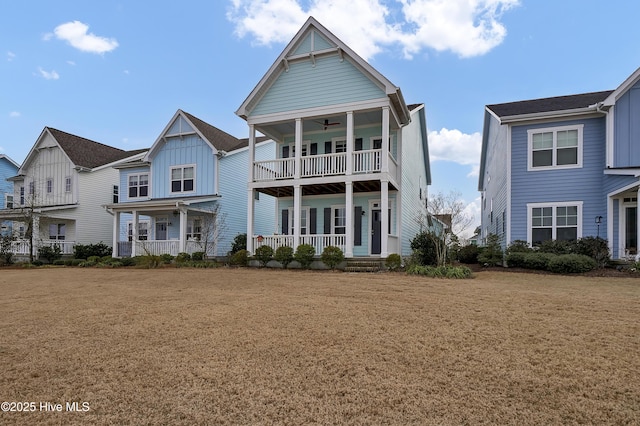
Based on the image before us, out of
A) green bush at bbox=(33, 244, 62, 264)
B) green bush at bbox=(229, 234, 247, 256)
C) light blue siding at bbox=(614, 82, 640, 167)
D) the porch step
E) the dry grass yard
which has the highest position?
light blue siding at bbox=(614, 82, 640, 167)

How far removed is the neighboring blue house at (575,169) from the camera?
48.0 feet

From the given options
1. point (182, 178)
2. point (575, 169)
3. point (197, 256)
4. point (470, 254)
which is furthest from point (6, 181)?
point (575, 169)

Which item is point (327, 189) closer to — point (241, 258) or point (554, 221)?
point (241, 258)

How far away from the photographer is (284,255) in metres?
15.8

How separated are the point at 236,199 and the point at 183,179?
3.43 m

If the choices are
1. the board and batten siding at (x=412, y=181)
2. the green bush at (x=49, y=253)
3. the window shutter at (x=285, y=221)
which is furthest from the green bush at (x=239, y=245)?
the green bush at (x=49, y=253)

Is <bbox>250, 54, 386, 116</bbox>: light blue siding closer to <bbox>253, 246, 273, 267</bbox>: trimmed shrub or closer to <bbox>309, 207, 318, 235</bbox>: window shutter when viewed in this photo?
<bbox>309, 207, 318, 235</bbox>: window shutter

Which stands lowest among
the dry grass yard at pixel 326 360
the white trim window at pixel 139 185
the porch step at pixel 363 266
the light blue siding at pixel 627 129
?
the porch step at pixel 363 266

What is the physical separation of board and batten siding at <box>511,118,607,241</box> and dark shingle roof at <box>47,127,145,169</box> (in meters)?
26.9

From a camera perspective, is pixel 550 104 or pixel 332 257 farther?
pixel 550 104

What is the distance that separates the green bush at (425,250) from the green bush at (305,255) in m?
4.16

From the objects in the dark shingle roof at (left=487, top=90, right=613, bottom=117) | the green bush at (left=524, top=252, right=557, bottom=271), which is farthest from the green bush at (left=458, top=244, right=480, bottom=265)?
the dark shingle roof at (left=487, top=90, right=613, bottom=117)

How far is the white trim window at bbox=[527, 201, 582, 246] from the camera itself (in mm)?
15633

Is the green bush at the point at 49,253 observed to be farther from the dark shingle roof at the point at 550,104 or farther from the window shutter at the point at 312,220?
the dark shingle roof at the point at 550,104
